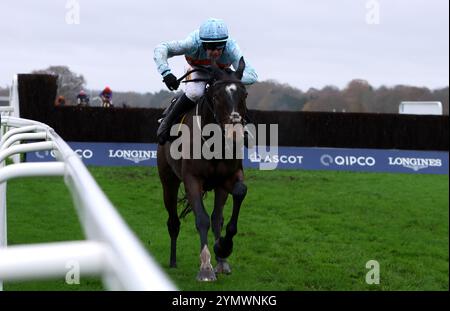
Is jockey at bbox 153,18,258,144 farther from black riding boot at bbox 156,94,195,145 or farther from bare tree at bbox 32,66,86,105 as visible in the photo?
bare tree at bbox 32,66,86,105

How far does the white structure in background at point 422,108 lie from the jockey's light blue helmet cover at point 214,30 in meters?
21.1

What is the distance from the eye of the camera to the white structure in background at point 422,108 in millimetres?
25672

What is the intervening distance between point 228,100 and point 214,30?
2.35 ft

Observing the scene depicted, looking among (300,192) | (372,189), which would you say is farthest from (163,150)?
(372,189)

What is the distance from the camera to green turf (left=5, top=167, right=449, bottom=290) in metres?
6.41

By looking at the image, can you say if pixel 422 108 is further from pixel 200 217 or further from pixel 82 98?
pixel 200 217

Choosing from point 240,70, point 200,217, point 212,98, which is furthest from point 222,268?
point 240,70

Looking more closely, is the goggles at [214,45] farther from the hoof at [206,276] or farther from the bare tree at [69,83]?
the bare tree at [69,83]

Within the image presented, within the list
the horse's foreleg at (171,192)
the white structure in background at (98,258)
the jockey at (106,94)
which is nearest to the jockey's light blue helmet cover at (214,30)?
the horse's foreleg at (171,192)

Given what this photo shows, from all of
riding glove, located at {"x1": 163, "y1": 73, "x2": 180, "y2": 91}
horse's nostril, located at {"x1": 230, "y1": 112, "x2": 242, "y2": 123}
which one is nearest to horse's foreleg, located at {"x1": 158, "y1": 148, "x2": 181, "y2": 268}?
riding glove, located at {"x1": 163, "y1": 73, "x2": 180, "y2": 91}

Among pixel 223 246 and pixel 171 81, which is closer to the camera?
pixel 223 246

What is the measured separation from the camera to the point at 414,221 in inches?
411

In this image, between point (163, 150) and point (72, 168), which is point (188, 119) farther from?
point (72, 168)

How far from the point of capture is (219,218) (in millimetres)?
6086
